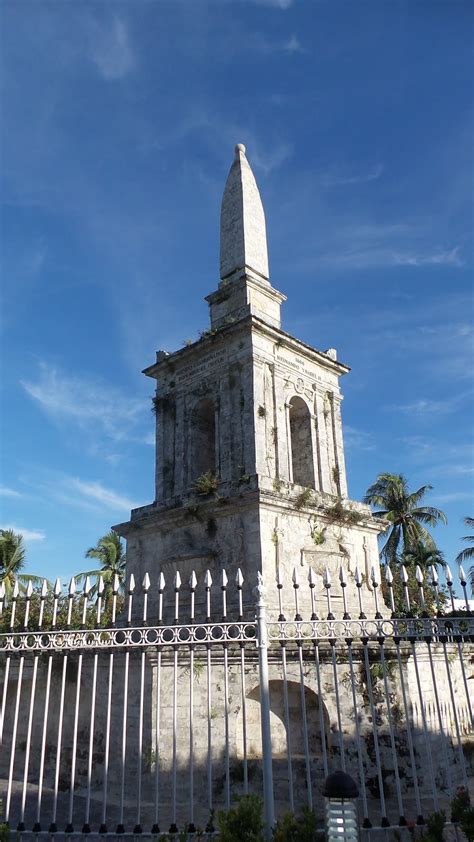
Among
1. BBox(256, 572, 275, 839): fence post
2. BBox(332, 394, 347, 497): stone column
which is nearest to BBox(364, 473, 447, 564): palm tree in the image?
BBox(332, 394, 347, 497): stone column

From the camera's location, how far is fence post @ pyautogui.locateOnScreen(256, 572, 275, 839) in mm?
5812

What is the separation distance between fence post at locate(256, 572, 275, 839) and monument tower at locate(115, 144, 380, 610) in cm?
483

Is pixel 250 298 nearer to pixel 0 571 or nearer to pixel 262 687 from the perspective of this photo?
pixel 262 687

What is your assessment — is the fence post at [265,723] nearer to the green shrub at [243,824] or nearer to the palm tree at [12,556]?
the green shrub at [243,824]

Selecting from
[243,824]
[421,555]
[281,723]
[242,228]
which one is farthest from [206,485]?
[421,555]

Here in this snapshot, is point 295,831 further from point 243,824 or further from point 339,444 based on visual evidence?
point 339,444

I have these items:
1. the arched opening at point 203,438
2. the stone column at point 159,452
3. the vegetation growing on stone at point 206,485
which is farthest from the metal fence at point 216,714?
the arched opening at point 203,438

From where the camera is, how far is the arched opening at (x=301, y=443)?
15039 mm

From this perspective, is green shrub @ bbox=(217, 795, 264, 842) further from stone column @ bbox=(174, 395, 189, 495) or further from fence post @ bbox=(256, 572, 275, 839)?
stone column @ bbox=(174, 395, 189, 495)

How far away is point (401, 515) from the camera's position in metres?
32.2

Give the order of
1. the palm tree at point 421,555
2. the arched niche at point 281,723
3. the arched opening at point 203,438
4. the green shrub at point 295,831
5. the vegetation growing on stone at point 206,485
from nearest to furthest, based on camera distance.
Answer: the green shrub at point 295,831, the arched niche at point 281,723, the vegetation growing on stone at point 206,485, the arched opening at point 203,438, the palm tree at point 421,555

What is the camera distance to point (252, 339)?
1425 centimetres

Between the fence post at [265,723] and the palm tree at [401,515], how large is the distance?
25614 mm

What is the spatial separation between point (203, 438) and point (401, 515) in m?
19.9
